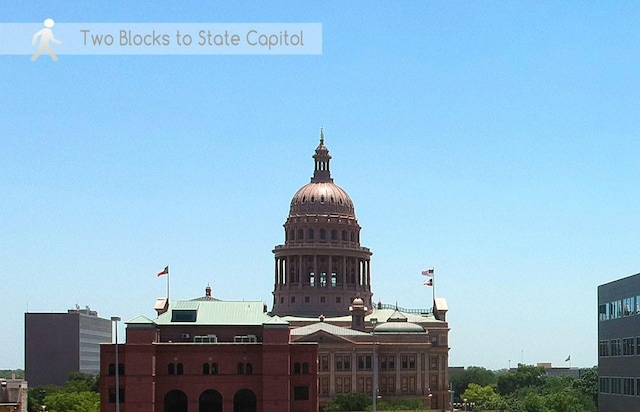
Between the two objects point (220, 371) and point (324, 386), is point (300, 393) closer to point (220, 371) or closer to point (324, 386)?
point (220, 371)

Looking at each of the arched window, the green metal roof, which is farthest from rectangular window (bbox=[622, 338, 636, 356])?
the arched window

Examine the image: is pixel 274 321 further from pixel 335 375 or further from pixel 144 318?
pixel 335 375

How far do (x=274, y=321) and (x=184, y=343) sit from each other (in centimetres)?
1095

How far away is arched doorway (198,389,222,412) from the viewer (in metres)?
139

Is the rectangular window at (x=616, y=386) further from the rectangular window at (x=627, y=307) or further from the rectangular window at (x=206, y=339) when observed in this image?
the rectangular window at (x=206, y=339)

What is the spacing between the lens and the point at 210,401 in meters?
A: 139

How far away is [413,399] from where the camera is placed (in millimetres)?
198375

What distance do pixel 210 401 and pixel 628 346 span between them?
49674mm

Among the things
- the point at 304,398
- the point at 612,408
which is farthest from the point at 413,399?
the point at 612,408

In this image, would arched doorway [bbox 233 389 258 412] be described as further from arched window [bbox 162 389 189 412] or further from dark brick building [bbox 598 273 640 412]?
dark brick building [bbox 598 273 640 412]

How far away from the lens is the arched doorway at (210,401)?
455ft

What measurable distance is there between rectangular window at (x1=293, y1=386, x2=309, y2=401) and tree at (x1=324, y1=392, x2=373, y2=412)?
3130 cm

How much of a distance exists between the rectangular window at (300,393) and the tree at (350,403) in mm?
31303

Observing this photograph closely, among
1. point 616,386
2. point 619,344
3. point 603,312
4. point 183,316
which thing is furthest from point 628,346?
point 183,316
